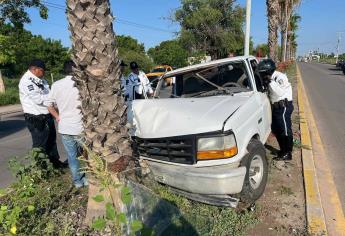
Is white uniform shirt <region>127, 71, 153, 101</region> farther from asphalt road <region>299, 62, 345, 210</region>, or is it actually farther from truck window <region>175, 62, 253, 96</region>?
asphalt road <region>299, 62, 345, 210</region>

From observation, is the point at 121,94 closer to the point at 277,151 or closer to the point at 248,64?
the point at 248,64

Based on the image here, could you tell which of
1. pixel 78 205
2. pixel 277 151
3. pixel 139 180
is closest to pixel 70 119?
pixel 78 205

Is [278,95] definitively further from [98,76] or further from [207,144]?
[98,76]

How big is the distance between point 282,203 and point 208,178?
127 centimetres

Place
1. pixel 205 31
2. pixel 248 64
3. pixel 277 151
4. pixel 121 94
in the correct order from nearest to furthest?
pixel 121 94, pixel 248 64, pixel 277 151, pixel 205 31

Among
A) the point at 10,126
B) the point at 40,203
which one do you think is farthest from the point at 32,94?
the point at 10,126

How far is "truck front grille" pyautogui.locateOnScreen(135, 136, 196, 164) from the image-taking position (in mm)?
3892

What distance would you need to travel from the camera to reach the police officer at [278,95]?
563 centimetres

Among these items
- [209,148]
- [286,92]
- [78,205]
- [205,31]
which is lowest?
[78,205]

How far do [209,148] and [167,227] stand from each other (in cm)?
102

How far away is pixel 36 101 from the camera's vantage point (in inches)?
217

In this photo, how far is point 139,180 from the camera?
397 cm

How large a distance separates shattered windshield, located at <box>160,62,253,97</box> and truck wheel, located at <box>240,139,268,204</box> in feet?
3.44

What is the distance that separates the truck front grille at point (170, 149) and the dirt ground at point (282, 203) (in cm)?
103
